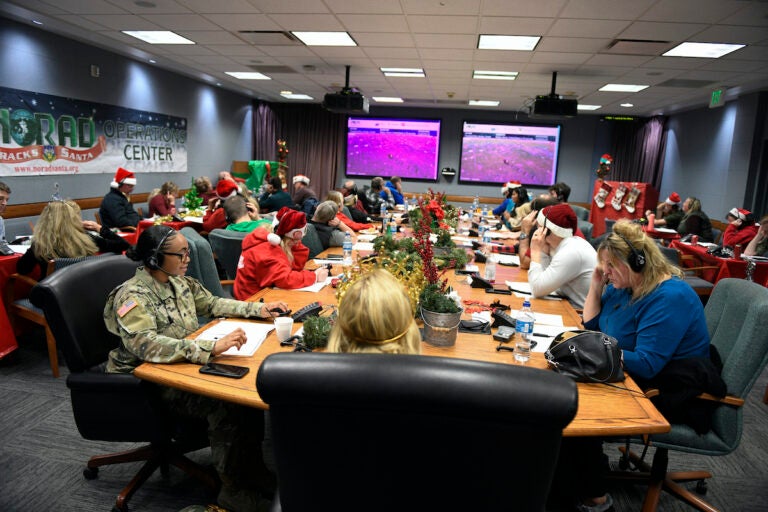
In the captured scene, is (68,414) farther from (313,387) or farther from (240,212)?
(313,387)

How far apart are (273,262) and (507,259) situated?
218 cm

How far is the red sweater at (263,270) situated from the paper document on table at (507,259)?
179cm

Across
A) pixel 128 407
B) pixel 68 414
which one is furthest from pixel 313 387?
pixel 68 414

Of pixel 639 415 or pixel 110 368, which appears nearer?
pixel 639 415

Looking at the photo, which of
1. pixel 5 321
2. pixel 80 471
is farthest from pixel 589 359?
pixel 5 321

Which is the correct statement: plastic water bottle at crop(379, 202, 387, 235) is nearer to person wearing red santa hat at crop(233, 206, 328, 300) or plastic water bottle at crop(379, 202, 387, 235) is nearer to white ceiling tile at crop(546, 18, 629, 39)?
person wearing red santa hat at crop(233, 206, 328, 300)

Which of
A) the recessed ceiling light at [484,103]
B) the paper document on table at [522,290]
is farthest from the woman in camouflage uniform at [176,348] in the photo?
the recessed ceiling light at [484,103]

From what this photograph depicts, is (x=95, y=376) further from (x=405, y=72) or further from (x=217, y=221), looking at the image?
(x=405, y=72)

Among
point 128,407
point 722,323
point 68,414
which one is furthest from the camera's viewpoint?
point 68,414

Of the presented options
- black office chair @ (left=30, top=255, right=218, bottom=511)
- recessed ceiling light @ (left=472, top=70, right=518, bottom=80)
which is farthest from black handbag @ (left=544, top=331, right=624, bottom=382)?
recessed ceiling light @ (left=472, top=70, right=518, bottom=80)

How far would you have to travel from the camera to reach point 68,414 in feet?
9.36

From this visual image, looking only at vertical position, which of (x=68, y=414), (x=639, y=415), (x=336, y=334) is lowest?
(x=68, y=414)

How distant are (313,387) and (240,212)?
161 inches

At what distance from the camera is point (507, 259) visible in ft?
13.9
